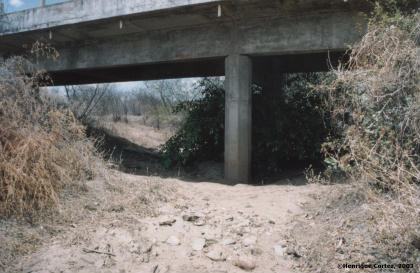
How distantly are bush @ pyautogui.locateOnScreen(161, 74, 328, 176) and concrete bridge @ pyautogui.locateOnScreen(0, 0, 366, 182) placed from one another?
0.74 m

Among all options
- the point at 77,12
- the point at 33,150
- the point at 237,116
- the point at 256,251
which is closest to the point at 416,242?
the point at 256,251

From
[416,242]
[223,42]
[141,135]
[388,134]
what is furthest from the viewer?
[141,135]

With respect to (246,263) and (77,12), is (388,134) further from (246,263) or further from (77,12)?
(77,12)

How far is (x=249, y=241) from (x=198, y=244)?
61 cm

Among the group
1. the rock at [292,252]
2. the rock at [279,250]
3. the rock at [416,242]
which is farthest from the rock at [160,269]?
the rock at [416,242]

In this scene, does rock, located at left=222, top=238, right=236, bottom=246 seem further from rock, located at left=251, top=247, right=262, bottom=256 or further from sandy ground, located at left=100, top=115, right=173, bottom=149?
sandy ground, located at left=100, top=115, right=173, bottom=149

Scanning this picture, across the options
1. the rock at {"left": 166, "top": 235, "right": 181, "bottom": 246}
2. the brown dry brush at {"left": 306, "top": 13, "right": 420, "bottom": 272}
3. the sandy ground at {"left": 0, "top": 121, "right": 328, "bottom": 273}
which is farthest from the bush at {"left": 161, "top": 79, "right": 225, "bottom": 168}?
the rock at {"left": 166, "top": 235, "right": 181, "bottom": 246}

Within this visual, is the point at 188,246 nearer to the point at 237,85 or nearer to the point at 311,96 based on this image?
the point at 237,85

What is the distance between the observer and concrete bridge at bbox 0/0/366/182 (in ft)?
23.5

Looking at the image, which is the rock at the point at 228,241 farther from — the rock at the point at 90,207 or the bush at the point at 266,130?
the bush at the point at 266,130

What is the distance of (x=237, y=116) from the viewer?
7848mm

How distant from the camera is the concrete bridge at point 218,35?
7.16 m

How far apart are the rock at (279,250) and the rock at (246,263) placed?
337 mm

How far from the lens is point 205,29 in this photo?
8.14m
